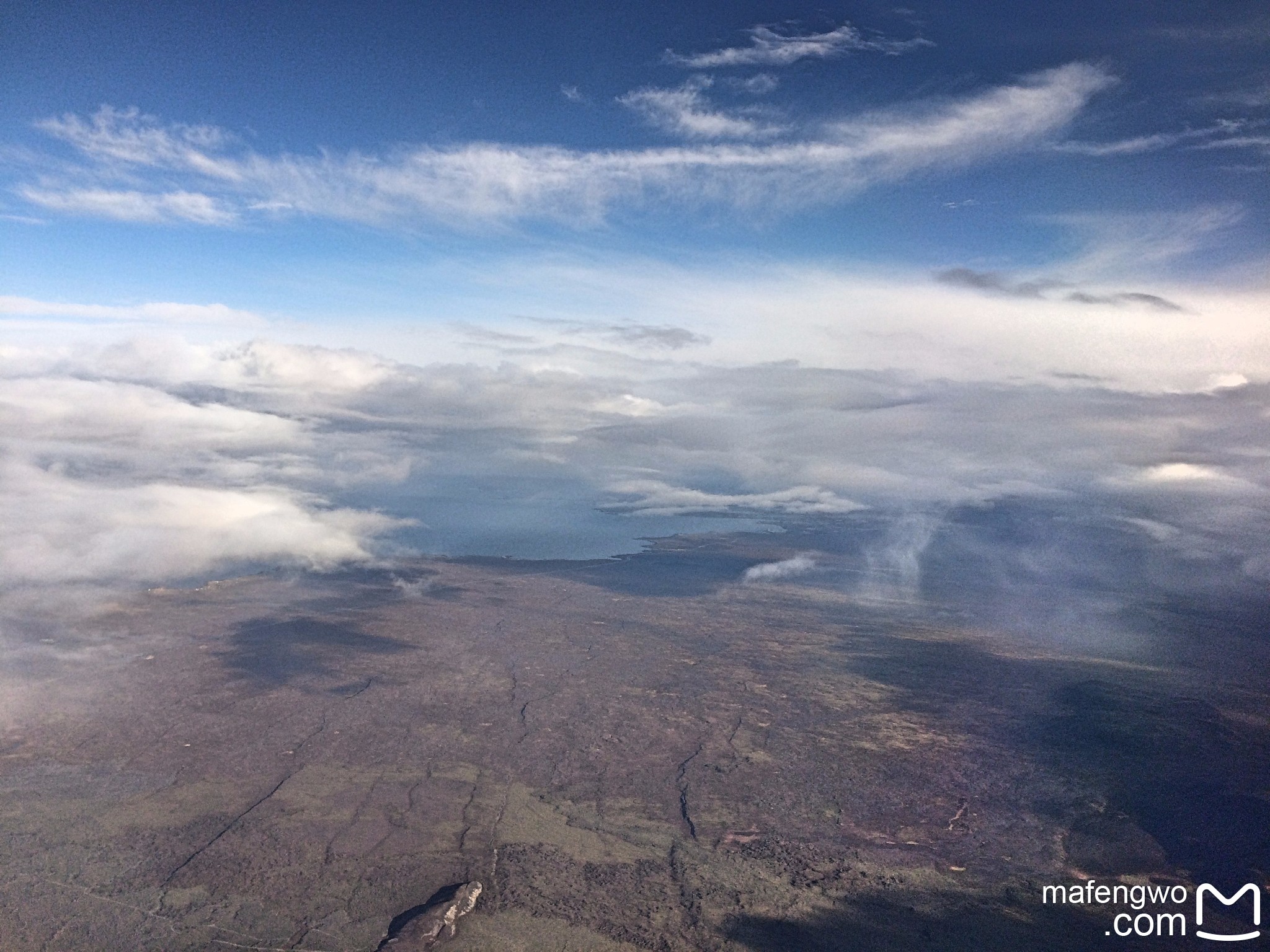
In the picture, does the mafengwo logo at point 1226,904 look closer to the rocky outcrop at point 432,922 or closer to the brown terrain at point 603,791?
the brown terrain at point 603,791

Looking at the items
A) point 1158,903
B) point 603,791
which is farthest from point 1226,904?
point 603,791

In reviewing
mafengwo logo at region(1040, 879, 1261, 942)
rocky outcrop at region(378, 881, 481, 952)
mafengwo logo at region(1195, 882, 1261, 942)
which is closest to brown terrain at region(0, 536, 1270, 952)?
rocky outcrop at region(378, 881, 481, 952)

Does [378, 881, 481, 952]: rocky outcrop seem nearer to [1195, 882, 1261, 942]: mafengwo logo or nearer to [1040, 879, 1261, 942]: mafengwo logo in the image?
[1040, 879, 1261, 942]: mafengwo logo

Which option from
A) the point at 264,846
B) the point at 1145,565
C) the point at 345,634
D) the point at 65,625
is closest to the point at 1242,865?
the point at 264,846

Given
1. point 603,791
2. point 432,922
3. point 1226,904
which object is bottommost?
point 603,791

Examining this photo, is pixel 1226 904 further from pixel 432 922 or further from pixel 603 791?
pixel 432 922

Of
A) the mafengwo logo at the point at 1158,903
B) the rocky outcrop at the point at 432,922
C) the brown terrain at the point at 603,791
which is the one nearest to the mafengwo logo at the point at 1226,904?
the mafengwo logo at the point at 1158,903
